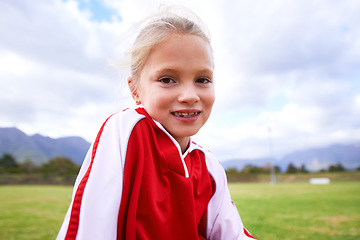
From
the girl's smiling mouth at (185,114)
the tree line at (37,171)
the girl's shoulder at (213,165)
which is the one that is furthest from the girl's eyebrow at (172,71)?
the tree line at (37,171)

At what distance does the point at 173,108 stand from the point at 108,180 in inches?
19.4

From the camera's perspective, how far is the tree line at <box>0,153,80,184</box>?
132 feet

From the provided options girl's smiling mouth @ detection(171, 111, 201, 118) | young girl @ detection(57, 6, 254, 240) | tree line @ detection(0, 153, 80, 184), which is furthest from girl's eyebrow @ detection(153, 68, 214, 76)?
tree line @ detection(0, 153, 80, 184)

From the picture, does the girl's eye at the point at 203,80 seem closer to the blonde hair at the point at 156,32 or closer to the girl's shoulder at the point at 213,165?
the blonde hair at the point at 156,32

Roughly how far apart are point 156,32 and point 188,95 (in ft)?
1.32

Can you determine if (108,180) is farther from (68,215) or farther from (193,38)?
(193,38)

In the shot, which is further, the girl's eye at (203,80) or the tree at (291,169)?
the tree at (291,169)

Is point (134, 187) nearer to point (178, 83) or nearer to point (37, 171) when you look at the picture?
point (178, 83)

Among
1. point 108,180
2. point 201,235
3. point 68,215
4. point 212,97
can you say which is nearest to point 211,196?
point 201,235

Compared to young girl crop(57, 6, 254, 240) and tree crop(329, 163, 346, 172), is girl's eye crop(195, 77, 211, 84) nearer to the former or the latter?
young girl crop(57, 6, 254, 240)

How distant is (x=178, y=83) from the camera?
56.6 inches

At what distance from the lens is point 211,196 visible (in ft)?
5.90

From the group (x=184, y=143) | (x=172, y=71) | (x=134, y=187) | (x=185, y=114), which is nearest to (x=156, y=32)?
(x=172, y=71)

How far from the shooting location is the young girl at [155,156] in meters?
1.15
